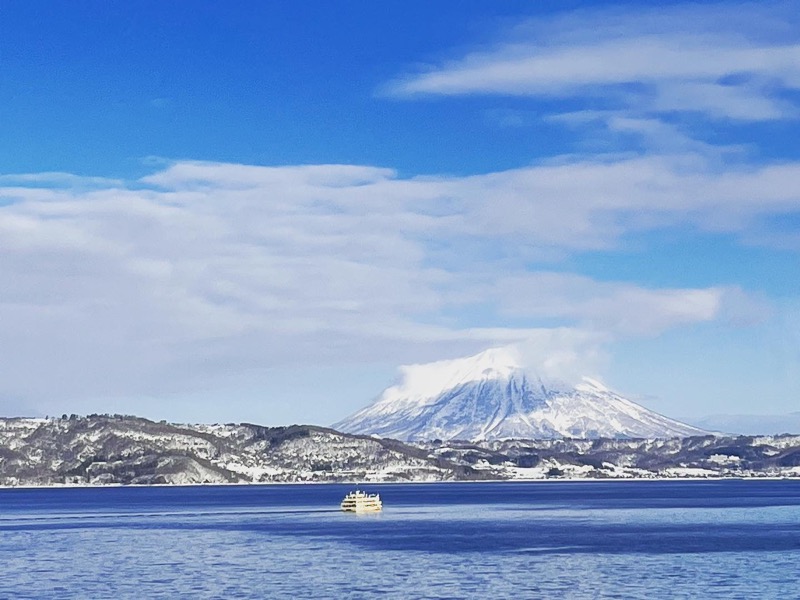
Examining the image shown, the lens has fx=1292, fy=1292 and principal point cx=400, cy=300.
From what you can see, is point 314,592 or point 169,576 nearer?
point 314,592

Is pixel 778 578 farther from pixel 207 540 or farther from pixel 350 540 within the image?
pixel 207 540

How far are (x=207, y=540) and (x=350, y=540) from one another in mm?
19550

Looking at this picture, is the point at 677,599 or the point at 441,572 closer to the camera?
the point at 677,599

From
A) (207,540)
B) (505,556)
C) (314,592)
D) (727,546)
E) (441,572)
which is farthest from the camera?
(207,540)

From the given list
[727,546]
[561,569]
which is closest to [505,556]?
[561,569]

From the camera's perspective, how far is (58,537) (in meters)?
189

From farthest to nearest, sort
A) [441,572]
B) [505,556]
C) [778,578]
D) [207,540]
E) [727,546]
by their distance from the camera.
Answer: [207,540] < [727,546] < [505,556] < [441,572] < [778,578]

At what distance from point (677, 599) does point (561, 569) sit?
88.6ft

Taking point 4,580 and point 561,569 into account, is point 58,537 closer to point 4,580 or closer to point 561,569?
point 4,580

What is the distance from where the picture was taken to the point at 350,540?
585ft

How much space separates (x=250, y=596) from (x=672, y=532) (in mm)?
101661

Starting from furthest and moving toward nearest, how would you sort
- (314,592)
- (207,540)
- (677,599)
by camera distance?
(207,540), (314,592), (677,599)

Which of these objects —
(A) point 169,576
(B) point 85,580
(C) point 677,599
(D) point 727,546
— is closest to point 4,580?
(B) point 85,580

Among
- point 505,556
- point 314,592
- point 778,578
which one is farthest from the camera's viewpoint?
point 505,556
